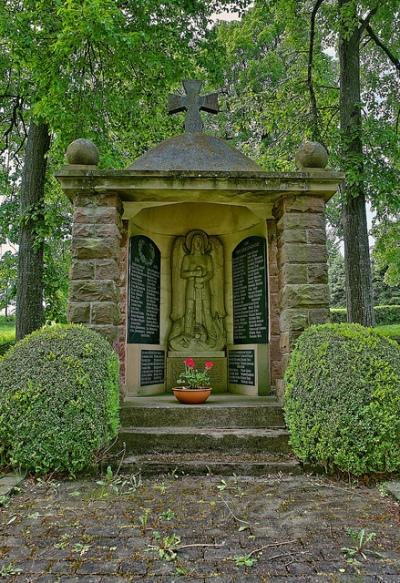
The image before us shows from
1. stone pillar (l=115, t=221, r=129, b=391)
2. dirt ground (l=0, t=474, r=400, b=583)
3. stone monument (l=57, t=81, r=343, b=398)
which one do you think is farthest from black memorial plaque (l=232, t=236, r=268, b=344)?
dirt ground (l=0, t=474, r=400, b=583)

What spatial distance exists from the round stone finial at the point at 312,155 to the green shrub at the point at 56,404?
9.66 ft

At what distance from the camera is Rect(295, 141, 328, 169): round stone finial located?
4.89 m

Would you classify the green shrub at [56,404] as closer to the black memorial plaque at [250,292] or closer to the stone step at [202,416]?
the stone step at [202,416]

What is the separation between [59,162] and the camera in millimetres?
8469

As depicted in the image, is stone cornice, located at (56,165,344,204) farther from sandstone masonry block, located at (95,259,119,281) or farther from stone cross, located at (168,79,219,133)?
stone cross, located at (168,79,219,133)

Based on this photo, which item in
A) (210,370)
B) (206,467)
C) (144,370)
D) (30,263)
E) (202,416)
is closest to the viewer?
(206,467)

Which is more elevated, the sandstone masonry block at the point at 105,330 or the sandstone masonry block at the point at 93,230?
the sandstone masonry block at the point at 93,230

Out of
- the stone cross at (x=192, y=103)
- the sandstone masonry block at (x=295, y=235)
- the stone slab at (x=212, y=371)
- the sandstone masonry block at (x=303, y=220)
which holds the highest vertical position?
the stone cross at (x=192, y=103)

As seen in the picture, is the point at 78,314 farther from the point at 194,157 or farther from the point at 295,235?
the point at 295,235

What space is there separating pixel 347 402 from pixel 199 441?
142 cm

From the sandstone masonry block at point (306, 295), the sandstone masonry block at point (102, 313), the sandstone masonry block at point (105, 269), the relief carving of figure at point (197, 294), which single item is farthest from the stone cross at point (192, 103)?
the sandstone masonry block at point (102, 313)

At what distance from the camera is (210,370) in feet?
20.1

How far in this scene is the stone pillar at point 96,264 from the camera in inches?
183

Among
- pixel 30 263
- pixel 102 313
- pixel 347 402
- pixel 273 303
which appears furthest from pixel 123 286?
pixel 30 263
